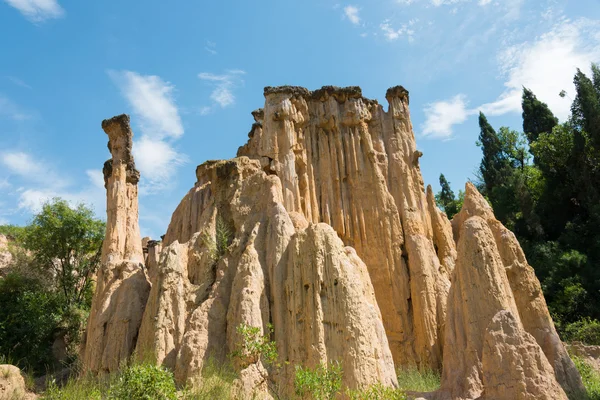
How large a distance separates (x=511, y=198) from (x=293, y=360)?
3007cm

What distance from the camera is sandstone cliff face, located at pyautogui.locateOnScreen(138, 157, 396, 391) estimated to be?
1179cm

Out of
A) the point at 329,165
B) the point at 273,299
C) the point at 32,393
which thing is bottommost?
the point at 32,393

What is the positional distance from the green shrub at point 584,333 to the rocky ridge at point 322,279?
249 inches

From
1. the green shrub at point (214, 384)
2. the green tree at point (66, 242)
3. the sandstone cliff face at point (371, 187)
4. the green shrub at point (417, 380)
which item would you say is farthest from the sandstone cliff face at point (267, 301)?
the green tree at point (66, 242)

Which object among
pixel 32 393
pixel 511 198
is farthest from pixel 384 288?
pixel 511 198

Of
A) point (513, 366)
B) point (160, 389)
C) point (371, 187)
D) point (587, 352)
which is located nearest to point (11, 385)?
point (160, 389)

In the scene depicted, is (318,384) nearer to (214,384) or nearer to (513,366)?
(214,384)

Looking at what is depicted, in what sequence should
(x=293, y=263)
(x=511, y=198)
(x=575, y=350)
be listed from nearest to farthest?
1. (x=293, y=263)
2. (x=575, y=350)
3. (x=511, y=198)

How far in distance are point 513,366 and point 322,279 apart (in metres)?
4.54

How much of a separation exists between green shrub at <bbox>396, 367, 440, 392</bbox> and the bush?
14.1 m

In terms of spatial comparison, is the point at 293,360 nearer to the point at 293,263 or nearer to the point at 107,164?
the point at 293,263

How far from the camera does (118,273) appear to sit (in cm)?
1703

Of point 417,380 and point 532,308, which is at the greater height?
point 532,308

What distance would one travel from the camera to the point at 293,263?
43.5ft
